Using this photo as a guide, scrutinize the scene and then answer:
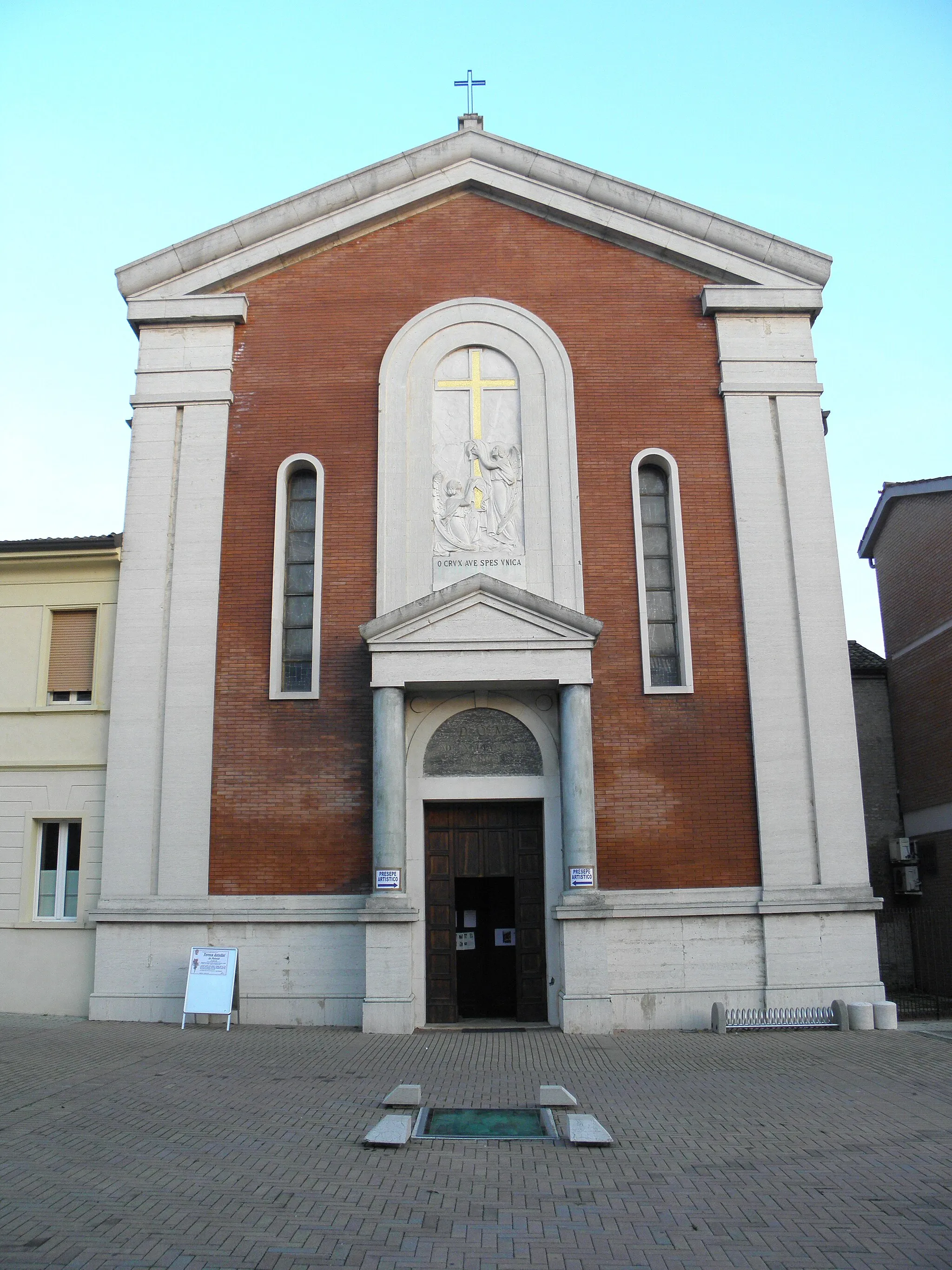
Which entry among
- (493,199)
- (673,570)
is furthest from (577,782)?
(493,199)

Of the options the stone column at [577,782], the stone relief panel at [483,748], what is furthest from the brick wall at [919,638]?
the stone relief panel at [483,748]

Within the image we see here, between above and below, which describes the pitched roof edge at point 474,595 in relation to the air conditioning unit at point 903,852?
above

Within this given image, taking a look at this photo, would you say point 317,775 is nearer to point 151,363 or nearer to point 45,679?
point 45,679

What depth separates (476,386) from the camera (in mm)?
16469

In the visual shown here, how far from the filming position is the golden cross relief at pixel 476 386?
1628cm

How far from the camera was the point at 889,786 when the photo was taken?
2144 cm

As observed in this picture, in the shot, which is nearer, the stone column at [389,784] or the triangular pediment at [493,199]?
the stone column at [389,784]

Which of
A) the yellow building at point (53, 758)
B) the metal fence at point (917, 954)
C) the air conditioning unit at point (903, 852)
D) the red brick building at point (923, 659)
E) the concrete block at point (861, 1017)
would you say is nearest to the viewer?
the concrete block at point (861, 1017)

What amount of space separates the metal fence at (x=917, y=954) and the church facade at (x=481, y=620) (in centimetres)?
565

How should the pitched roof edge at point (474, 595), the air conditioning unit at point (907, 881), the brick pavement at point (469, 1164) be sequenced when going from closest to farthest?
the brick pavement at point (469, 1164) < the pitched roof edge at point (474, 595) < the air conditioning unit at point (907, 881)

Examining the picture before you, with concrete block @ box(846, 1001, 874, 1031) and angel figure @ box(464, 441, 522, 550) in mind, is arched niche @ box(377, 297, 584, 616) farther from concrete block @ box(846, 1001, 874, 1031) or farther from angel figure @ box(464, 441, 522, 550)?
concrete block @ box(846, 1001, 874, 1031)

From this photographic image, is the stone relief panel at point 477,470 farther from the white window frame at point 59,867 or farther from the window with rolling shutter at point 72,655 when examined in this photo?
the white window frame at point 59,867

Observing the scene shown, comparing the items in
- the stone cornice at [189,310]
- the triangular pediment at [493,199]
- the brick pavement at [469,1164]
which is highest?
the triangular pediment at [493,199]

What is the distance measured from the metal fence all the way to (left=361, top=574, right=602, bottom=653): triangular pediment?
911 cm
